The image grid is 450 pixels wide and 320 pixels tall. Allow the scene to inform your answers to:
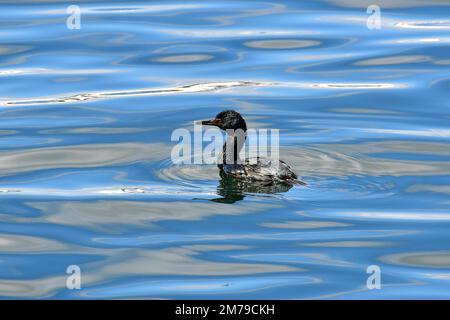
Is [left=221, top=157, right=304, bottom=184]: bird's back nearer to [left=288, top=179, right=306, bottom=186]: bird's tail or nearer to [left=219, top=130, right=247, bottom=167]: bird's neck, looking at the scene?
[left=288, top=179, right=306, bottom=186]: bird's tail

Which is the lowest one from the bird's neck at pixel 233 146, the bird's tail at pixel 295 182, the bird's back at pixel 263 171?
the bird's tail at pixel 295 182

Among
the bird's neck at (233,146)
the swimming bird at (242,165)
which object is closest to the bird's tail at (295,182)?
the swimming bird at (242,165)

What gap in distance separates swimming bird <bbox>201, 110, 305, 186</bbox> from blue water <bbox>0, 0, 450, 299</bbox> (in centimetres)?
24

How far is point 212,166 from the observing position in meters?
14.4

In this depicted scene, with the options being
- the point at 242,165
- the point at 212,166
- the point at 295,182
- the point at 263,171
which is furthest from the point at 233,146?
the point at 295,182

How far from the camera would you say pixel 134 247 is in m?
11.6

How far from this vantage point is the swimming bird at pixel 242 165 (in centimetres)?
1327

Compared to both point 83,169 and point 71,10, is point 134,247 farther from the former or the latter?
point 71,10

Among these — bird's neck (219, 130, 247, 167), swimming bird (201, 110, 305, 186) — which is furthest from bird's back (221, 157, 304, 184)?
bird's neck (219, 130, 247, 167)

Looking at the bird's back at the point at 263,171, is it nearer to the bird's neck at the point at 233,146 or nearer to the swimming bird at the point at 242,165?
the swimming bird at the point at 242,165

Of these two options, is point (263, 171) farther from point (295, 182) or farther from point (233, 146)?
point (233, 146)

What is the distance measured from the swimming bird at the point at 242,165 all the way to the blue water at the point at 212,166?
24cm

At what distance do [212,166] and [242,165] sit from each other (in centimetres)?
62

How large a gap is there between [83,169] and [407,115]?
478 cm
